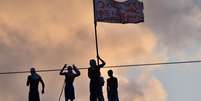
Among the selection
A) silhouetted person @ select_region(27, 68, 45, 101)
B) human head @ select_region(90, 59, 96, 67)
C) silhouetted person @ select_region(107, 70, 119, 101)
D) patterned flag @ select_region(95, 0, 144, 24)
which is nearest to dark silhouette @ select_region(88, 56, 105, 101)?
human head @ select_region(90, 59, 96, 67)

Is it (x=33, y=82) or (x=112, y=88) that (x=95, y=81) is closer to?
(x=112, y=88)

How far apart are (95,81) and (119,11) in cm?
383

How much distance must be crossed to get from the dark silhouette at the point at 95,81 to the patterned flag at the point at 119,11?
2669mm

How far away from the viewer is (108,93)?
3136cm

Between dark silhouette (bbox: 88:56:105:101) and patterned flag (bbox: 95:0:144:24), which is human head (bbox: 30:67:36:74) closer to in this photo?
dark silhouette (bbox: 88:56:105:101)

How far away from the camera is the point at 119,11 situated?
33.8 meters

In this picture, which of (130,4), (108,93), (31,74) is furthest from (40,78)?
(130,4)

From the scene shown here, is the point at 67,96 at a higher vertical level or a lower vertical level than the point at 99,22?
lower

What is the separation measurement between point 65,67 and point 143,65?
3.33m

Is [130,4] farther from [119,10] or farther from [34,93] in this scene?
[34,93]

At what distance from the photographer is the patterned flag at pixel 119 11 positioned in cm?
3344

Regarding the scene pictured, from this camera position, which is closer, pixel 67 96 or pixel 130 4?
pixel 67 96

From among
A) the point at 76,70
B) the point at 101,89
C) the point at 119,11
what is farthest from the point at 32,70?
the point at 119,11

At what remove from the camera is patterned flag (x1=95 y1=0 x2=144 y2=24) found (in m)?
33.4
